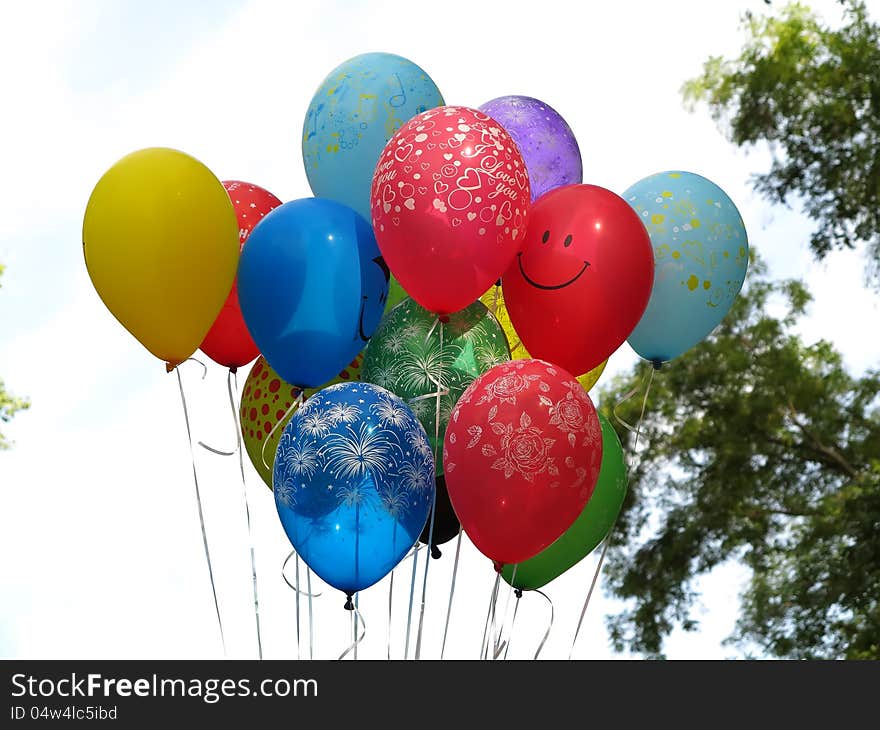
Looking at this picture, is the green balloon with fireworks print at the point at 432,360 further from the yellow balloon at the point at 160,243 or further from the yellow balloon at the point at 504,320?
the yellow balloon at the point at 160,243

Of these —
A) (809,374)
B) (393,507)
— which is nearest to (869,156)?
(809,374)

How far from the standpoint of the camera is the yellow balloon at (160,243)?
8.22 feet

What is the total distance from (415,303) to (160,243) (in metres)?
0.60

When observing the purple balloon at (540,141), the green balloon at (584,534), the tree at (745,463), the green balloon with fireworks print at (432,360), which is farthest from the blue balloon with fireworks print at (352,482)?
the tree at (745,463)

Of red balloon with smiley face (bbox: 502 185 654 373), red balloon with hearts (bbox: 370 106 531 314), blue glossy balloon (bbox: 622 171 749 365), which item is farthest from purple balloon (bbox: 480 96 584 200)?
red balloon with hearts (bbox: 370 106 531 314)

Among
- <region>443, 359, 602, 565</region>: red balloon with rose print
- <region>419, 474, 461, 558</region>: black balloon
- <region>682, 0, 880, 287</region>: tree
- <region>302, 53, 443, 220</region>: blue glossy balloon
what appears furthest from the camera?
<region>682, 0, 880, 287</region>: tree

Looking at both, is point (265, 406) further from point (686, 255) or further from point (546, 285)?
point (686, 255)

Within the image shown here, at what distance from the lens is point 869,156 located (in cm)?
664

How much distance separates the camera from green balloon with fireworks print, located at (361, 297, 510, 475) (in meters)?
2.61

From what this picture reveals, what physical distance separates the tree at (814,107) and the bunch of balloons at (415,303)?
13.3 ft

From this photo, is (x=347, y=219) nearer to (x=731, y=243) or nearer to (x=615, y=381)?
(x=731, y=243)

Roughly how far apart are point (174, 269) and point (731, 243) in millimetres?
1374

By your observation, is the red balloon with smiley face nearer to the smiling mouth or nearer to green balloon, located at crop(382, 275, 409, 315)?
the smiling mouth

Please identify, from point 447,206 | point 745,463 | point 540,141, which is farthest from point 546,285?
point 745,463
